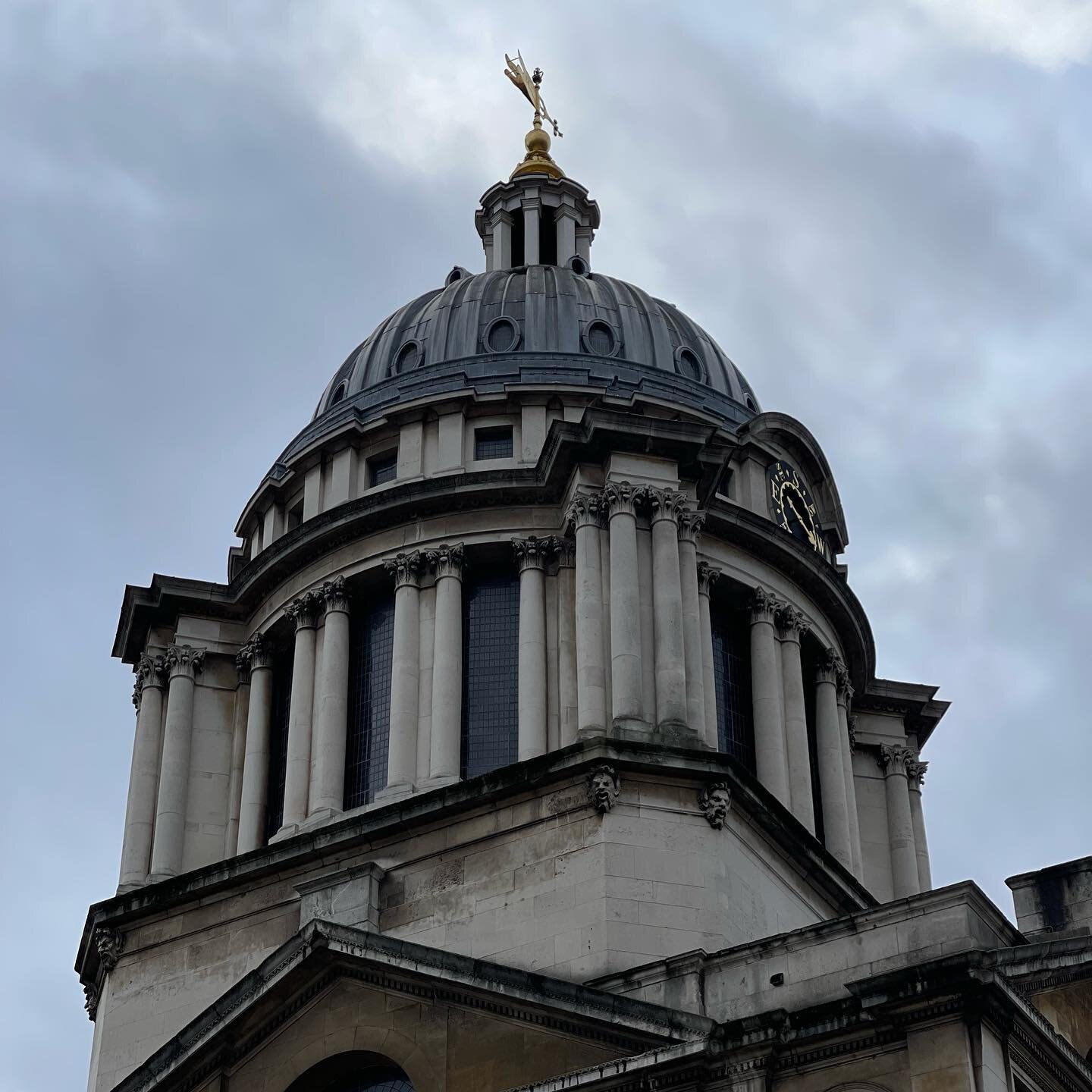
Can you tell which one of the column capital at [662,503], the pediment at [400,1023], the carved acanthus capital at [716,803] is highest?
the column capital at [662,503]

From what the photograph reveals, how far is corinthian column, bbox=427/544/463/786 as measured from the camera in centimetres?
4616

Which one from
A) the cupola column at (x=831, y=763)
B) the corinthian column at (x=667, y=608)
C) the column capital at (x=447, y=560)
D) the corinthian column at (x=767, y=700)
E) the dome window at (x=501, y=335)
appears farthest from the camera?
the dome window at (x=501, y=335)

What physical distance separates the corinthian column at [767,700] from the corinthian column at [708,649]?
0.97 meters


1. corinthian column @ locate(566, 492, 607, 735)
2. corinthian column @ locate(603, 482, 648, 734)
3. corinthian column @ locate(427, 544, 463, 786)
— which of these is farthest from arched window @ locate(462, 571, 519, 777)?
corinthian column @ locate(603, 482, 648, 734)

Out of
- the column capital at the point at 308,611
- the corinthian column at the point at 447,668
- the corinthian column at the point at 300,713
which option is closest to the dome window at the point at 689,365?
the corinthian column at the point at 447,668

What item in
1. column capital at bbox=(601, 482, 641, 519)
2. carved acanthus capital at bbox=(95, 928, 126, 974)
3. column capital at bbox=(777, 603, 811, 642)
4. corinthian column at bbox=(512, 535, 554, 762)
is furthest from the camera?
column capital at bbox=(777, 603, 811, 642)

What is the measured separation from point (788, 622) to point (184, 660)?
13.6 metres

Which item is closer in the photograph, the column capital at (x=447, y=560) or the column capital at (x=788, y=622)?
the column capital at (x=447, y=560)

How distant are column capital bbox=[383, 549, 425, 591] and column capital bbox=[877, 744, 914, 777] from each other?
13282 millimetres

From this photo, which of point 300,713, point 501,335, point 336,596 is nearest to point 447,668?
point 300,713

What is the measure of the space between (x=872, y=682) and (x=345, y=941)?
2216cm

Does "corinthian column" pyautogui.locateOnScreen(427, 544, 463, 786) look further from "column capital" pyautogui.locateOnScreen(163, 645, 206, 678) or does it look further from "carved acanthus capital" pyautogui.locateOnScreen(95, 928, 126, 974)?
"carved acanthus capital" pyautogui.locateOnScreen(95, 928, 126, 974)

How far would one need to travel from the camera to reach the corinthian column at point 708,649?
45625 mm

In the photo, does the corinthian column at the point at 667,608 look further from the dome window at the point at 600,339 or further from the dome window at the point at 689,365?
the dome window at the point at 689,365
